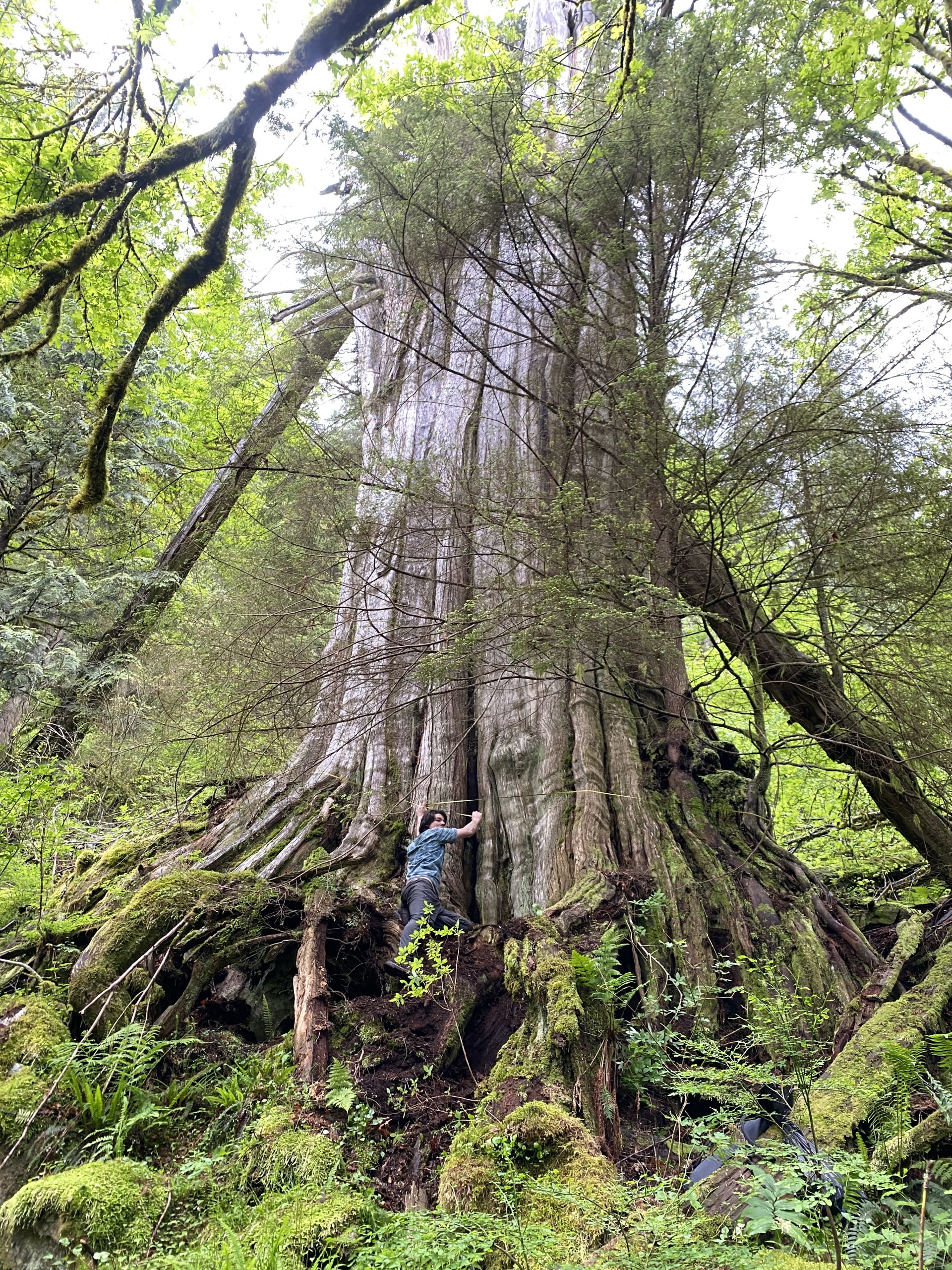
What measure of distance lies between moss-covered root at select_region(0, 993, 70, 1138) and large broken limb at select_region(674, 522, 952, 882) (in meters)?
→ 4.19

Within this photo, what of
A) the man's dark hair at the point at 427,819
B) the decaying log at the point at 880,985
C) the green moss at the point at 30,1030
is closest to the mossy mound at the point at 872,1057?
the decaying log at the point at 880,985

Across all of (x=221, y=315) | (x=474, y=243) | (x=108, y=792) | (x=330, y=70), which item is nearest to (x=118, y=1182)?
(x=474, y=243)

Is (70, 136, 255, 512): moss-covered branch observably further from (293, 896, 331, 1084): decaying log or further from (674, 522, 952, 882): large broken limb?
(674, 522, 952, 882): large broken limb

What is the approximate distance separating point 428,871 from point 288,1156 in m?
1.83

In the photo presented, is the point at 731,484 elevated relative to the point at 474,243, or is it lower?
lower

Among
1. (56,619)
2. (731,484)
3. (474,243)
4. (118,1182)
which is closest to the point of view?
(118,1182)

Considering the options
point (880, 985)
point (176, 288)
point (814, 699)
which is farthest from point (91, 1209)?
point (814, 699)

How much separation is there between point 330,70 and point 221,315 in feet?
10.3

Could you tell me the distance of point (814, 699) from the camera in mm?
5223

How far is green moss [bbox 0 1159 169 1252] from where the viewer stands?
2475 mm

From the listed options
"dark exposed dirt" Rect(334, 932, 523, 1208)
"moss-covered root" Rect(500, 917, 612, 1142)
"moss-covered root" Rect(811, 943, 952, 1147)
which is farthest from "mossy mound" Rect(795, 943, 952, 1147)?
"dark exposed dirt" Rect(334, 932, 523, 1208)

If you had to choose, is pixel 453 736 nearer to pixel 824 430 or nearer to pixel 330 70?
pixel 824 430

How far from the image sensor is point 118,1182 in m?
2.68

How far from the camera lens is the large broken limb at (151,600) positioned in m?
7.20
